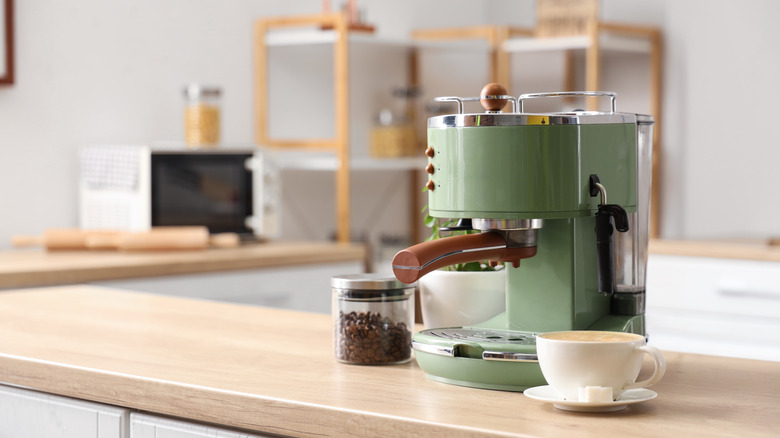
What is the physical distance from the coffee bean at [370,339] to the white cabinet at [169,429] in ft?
0.60

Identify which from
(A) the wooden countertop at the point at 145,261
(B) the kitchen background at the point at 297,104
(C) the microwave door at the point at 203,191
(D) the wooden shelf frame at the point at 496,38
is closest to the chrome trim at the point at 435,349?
(A) the wooden countertop at the point at 145,261

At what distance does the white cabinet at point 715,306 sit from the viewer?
245 centimetres

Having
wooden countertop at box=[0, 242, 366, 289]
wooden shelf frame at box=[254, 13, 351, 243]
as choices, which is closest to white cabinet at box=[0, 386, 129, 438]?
wooden countertop at box=[0, 242, 366, 289]

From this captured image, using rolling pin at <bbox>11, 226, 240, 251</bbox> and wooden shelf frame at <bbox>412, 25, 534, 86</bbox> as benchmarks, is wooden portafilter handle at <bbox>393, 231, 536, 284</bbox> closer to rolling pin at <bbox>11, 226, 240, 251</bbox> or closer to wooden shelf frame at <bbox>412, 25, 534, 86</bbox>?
rolling pin at <bbox>11, 226, 240, 251</bbox>

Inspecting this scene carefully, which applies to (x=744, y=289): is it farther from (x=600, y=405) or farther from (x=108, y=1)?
(x=108, y=1)

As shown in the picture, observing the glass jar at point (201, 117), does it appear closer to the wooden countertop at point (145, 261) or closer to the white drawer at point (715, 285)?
the wooden countertop at point (145, 261)

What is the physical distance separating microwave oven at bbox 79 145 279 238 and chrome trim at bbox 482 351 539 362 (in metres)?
2.05

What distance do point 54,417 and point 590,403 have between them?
615 millimetres

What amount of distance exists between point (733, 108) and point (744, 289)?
1206 mm

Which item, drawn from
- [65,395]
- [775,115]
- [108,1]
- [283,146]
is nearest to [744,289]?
[775,115]

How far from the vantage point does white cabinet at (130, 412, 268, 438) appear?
99cm

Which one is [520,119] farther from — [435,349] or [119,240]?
[119,240]

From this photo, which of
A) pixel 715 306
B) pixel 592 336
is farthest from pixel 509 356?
pixel 715 306

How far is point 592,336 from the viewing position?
97cm
